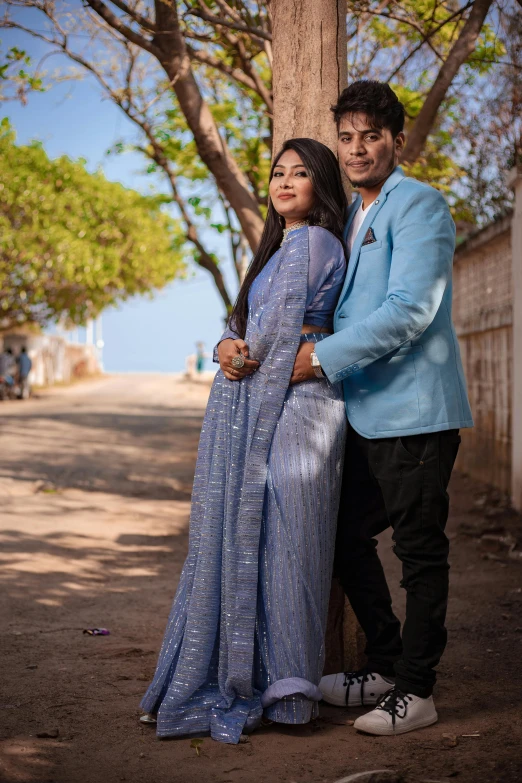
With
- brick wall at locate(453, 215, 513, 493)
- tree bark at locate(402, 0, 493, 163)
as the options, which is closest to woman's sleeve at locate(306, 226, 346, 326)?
tree bark at locate(402, 0, 493, 163)

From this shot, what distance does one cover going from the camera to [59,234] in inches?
1060

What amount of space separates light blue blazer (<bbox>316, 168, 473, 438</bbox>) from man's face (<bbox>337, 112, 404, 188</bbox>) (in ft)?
0.18

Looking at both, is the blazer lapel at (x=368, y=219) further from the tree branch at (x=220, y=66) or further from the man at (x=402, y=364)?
the tree branch at (x=220, y=66)

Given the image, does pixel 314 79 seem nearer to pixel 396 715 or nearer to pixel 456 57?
pixel 396 715

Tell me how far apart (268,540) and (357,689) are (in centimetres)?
76

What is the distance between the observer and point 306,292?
124 inches

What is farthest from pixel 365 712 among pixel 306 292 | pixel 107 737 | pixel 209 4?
pixel 209 4

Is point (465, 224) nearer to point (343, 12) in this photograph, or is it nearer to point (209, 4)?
point (209, 4)

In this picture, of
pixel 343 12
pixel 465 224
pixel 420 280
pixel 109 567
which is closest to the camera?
→ pixel 420 280

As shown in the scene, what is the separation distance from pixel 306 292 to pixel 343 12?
1.48m

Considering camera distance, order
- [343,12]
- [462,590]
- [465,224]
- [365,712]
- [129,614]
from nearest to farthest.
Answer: [365,712], [343,12], [129,614], [462,590], [465,224]

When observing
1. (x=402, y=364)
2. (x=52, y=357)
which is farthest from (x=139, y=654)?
(x=52, y=357)

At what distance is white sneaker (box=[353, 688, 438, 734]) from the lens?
3072 mm

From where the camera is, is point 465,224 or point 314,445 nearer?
point 314,445
